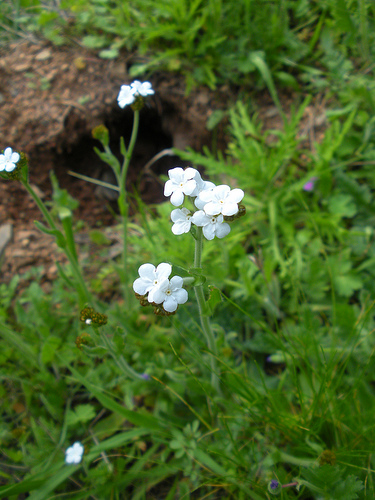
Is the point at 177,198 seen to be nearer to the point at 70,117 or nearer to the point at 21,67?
the point at 70,117

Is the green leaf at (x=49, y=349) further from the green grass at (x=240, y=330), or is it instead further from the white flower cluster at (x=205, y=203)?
the white flower cluster at (x=205, y=203)

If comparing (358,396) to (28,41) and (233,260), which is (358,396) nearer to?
(233,260)

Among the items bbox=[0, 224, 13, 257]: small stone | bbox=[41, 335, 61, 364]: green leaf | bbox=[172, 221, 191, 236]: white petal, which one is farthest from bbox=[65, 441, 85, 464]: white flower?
bbox=[0, 224, 13, 257]: small stone

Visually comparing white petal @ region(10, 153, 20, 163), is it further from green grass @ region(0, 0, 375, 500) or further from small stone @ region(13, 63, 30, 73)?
small stone @ region(13, 63, 30, 73)

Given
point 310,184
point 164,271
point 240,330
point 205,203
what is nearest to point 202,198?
point 205,203

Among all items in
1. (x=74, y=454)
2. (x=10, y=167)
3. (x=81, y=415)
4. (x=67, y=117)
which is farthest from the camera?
(x=67, y=117)

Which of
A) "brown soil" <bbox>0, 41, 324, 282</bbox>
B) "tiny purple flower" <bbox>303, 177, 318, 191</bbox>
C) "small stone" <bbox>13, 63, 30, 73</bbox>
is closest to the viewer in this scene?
"tiny purple flower" <bbox>303, 177, 318, 191</bbox>

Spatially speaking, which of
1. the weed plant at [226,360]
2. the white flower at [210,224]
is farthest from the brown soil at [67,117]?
the white flower at [210,224]
